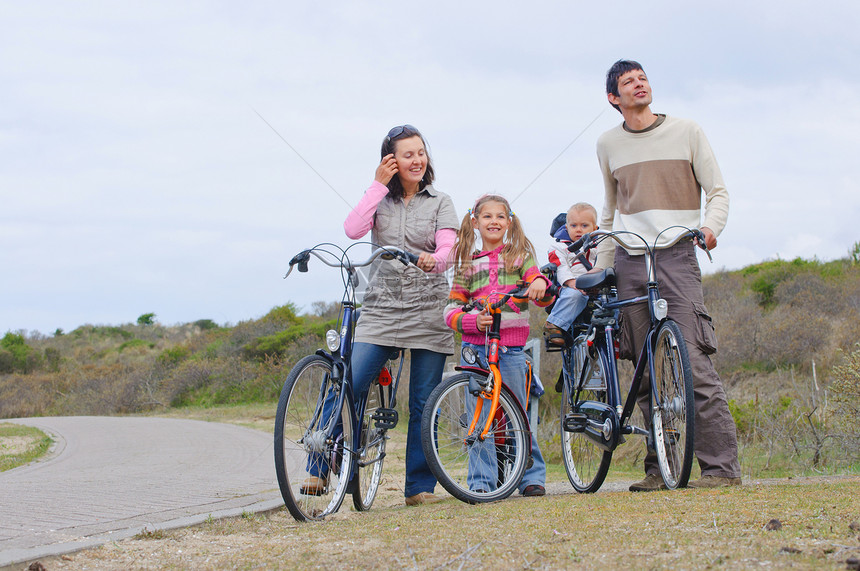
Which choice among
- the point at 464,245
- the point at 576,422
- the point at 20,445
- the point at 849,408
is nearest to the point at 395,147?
the point at 464,245

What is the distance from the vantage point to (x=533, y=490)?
16.8ft

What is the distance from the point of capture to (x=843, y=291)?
20.1 m

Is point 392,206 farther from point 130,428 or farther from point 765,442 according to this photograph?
point 130,428

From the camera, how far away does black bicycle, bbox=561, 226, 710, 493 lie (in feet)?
14.9

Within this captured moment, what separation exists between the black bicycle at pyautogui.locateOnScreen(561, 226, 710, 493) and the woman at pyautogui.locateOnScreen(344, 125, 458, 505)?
88 centimetres

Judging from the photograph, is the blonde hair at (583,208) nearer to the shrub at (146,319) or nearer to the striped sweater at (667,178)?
the striped sweater at (667,178)

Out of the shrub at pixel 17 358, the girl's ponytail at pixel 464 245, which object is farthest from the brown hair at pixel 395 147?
the shrub at pixel 17 358

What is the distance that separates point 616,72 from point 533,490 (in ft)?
8.84

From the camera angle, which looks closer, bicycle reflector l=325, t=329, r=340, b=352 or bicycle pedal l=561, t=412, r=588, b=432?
bicycle reflector l=325, t=329, r=340, b=352

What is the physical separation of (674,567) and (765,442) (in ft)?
26.6

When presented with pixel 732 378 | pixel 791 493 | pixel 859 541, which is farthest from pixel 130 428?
pixel 859 541

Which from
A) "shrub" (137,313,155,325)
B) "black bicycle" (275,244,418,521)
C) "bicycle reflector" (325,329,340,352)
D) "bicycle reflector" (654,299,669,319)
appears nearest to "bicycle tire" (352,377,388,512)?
"black bicycle" (275,244,418,521)

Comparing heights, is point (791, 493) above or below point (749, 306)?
below

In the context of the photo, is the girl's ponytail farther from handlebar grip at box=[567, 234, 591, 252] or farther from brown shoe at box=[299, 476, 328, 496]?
brown shoe at box=[299, 476, 328, 496]
